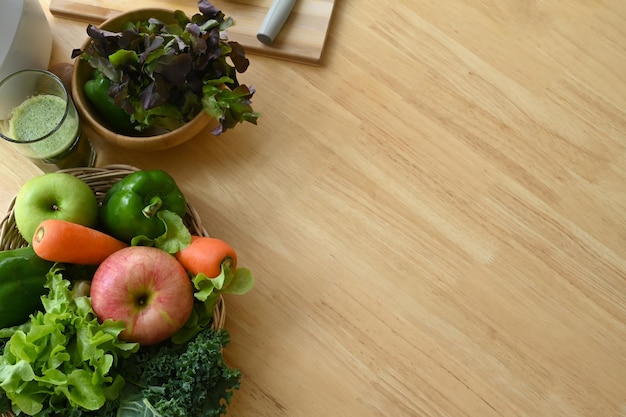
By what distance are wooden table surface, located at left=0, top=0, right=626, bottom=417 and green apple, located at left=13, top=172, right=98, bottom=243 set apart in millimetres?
131

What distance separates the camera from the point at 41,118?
856mm

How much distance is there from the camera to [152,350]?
2.52ft

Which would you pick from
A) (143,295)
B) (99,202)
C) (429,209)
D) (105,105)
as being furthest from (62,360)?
(429,209)

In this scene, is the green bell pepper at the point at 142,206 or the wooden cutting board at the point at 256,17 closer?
the green bell pepper at the point at 142,206

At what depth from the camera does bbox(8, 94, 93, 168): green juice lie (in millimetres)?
838

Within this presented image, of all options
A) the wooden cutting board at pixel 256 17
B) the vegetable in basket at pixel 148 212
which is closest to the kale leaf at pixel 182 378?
the vegetable in basket at pixel 148 212

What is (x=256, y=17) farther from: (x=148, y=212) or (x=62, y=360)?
(x=62, y=360)

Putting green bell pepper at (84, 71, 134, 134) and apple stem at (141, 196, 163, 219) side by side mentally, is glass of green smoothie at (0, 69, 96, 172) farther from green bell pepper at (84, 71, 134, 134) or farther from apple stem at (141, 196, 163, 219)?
apple stem at (141, 196, 163, 219)

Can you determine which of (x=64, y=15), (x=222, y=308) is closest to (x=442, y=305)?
(x=222, y=308)

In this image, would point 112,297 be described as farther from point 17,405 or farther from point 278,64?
point 278,64

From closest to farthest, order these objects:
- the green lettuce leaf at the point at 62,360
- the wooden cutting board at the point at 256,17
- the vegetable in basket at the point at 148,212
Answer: the green lettuce leaf at the point at 62,360
the vegetable in basket at the point at 148,212
the wooden cutting board at the point at 256,17

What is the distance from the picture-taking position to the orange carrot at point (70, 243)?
2.47ft

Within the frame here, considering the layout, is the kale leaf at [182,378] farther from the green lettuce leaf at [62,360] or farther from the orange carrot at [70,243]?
the orange carrot at [70,243]

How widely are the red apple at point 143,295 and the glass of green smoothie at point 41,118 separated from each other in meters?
0.19
